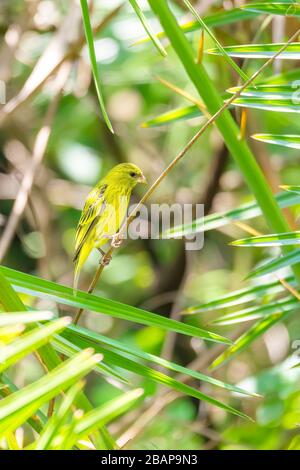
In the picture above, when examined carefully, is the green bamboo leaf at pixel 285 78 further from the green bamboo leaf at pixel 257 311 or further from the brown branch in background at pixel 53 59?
the brown branch in background at pixel 53 59

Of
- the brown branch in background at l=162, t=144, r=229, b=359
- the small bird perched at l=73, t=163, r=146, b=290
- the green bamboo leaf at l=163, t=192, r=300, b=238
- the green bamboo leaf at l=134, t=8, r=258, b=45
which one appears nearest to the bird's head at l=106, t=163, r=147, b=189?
the small bird perched at l=73, t=163, r=146, b=290

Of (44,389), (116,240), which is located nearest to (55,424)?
(44,389)

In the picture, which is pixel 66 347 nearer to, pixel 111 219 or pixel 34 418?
pixel 34 418

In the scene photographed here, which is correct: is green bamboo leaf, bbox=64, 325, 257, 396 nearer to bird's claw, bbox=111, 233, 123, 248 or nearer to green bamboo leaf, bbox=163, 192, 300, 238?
bird's claw, bbox=111, 233, 123, 248

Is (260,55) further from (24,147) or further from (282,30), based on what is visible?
(24,147)

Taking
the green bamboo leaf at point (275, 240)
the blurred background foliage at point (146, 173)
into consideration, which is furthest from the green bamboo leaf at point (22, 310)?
the blurred background foliage at point (146, 173)

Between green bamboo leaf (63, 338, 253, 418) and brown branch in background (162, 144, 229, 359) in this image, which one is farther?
brown branch in background (162, 144, 229, 359)
